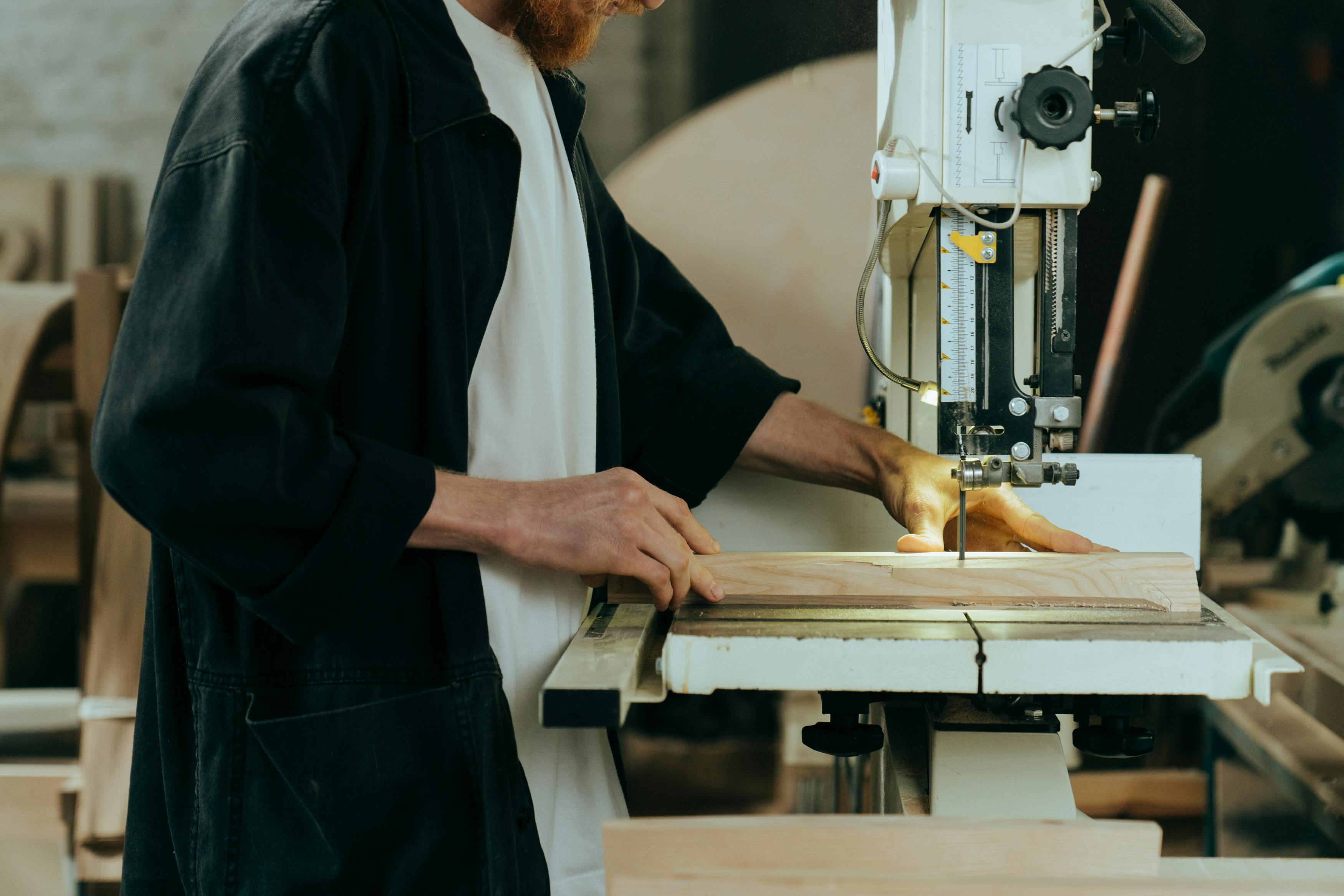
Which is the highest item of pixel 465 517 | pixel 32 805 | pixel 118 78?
pixel 118 78

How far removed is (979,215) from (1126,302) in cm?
131

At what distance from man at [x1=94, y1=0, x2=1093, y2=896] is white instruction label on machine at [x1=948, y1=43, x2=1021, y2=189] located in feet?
1.32

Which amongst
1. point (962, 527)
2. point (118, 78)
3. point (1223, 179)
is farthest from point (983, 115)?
point (118, 78)

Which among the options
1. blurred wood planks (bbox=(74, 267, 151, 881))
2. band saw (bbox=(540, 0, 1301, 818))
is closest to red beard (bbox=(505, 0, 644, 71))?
band saw (bbox=(540, 0, 1301, 818))

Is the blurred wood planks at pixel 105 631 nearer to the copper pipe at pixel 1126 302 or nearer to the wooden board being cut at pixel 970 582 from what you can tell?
the wooden board being cut at pixel 970 582

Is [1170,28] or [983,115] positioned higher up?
[1170,28]

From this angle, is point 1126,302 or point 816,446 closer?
point 816,446

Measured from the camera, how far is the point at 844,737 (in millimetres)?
968

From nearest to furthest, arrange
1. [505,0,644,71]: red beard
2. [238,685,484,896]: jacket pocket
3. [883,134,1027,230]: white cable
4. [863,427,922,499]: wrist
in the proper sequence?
1. [238,685,484,896]: jacket pocket
2. [883,134,1027,230]: white cable
3. [505,0,644,71]: red beard
4. [863,427,922,499]: wrist

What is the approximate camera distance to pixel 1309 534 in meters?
2.14

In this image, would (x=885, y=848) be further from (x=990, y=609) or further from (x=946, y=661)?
(x=990, y=609)

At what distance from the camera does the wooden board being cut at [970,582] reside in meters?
0.99

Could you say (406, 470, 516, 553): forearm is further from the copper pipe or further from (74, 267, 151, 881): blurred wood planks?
the copper pipe

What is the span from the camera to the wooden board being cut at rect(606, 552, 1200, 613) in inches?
38.9
